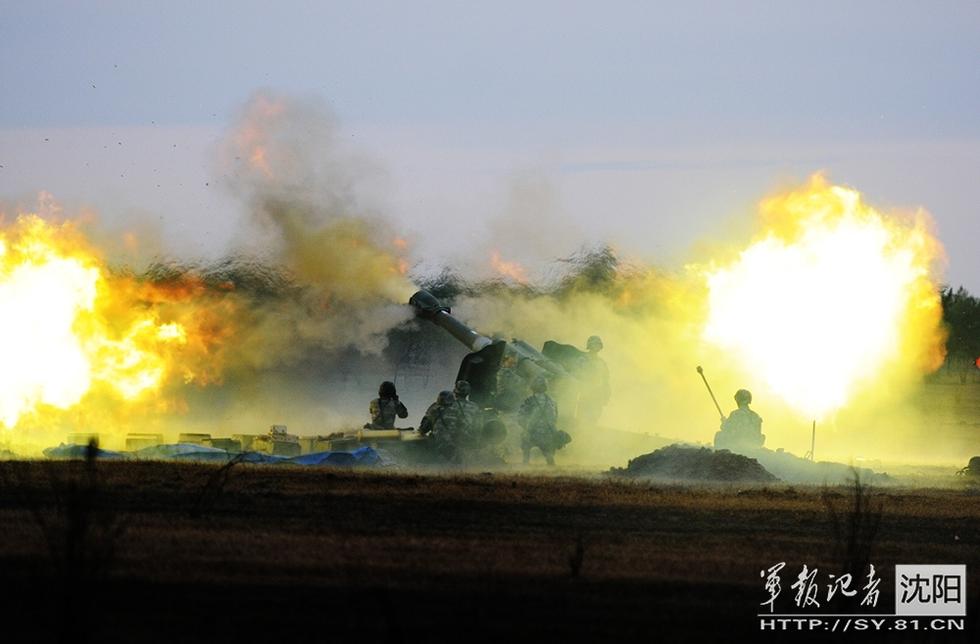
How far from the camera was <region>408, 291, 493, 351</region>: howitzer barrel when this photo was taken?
4822cm

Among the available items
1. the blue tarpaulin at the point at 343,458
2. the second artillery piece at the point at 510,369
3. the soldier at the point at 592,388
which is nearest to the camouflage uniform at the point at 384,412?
the second artillery piece at the point at 510,369

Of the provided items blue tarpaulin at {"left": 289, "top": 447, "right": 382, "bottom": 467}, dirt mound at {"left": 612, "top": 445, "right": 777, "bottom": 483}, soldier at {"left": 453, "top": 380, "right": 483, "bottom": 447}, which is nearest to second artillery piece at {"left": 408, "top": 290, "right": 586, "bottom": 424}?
soldier at {"left": 453, "top": 380, "right": 483, "bottom": 447}

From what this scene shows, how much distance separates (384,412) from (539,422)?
393 centimetres

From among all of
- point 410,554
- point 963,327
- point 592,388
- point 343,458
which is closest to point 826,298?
point 592,388

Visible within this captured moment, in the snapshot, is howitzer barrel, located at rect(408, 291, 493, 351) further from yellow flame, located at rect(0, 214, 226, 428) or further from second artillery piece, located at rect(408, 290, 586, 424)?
yellow flame, located at rect(0, 214, 226, 428)

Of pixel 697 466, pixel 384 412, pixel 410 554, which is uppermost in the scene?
pixel 384 412

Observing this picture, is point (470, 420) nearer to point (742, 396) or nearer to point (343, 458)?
point (343, 458)

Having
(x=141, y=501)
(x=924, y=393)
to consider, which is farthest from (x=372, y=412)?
(x=924, y=393)

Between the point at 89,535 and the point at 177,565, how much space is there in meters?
2.06

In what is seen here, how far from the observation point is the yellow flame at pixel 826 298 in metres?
53.7

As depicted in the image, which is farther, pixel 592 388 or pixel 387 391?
pixel 592 388

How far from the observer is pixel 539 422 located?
4494cm

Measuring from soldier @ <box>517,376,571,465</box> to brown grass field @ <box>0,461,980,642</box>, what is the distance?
7478mm

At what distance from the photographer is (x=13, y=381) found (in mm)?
47250
